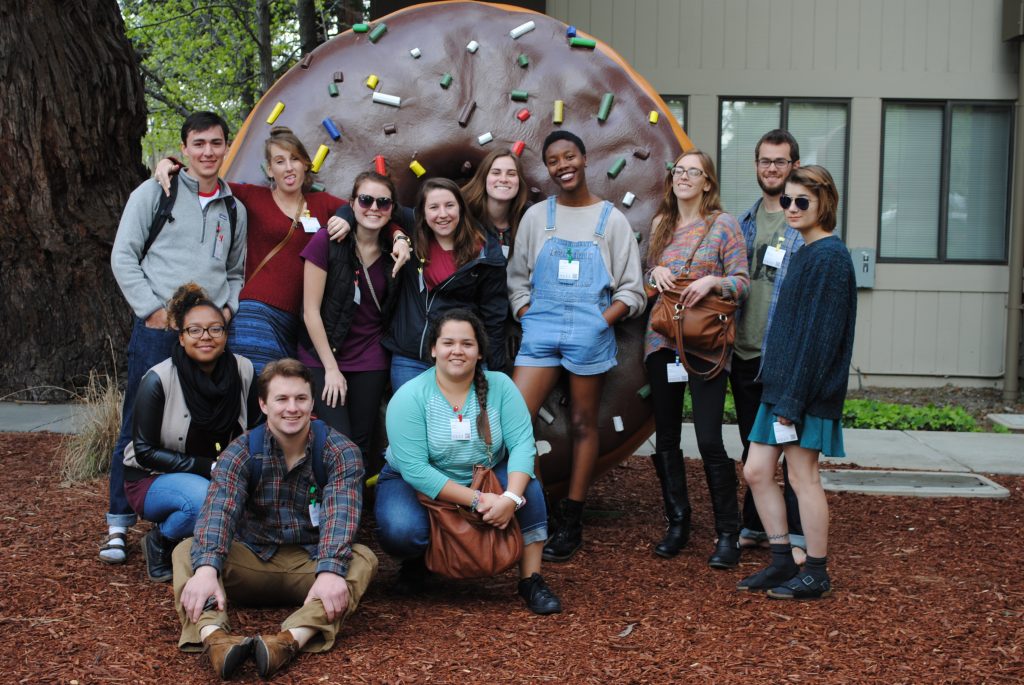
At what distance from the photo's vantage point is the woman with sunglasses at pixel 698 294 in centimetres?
413

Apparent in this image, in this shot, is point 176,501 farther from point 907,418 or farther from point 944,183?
point 944,183

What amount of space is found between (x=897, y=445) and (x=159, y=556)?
4.97 meters

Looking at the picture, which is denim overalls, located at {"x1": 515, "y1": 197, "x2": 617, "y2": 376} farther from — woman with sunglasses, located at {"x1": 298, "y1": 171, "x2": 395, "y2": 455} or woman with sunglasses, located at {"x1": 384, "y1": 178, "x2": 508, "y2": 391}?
woman with sunglasses, located at {"x1": 298, "y1": 171, "x2": 395, "y2": 455}

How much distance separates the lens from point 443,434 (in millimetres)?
3578

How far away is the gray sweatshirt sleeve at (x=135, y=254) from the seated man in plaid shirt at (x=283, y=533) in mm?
718

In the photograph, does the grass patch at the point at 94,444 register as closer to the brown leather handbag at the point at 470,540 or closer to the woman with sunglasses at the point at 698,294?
the brown leather handbag at the point at 470,540

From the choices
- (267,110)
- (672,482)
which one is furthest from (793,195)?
(267,110)

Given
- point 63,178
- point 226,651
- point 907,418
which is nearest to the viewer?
point 226,651

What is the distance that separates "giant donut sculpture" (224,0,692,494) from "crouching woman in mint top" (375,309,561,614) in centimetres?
89

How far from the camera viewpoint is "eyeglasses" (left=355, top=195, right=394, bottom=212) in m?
3.90

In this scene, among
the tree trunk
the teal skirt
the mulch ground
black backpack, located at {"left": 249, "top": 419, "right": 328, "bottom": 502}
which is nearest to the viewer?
the mulch ground

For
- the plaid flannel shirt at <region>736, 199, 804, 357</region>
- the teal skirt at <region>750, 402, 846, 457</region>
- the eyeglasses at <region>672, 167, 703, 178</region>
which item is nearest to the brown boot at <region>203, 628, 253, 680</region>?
the teal skirt at <region>750, 402, 846, 457</region>

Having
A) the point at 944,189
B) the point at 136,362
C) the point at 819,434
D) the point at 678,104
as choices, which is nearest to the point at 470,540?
the point at 819,434

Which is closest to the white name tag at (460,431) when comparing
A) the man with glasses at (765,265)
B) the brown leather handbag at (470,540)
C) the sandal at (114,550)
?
the brown leather handbag at (470,540)
